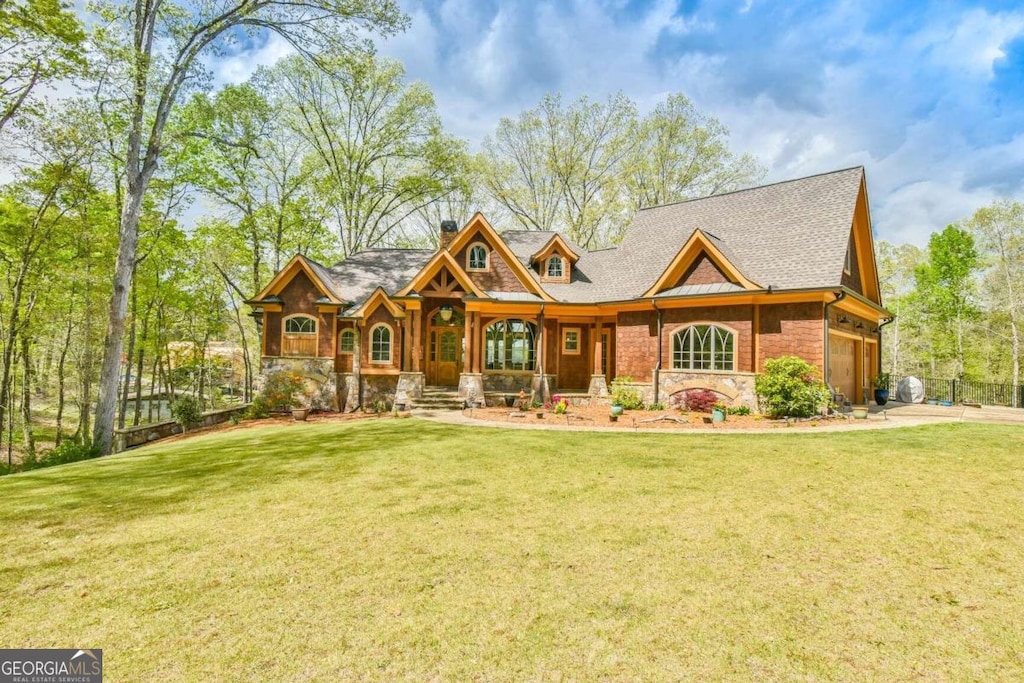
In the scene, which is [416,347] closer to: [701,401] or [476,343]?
[476,343]

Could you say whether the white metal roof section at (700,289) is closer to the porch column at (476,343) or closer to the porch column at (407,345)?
the porch column at (476,343)

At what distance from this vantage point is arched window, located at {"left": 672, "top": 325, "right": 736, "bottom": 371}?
1443 cm

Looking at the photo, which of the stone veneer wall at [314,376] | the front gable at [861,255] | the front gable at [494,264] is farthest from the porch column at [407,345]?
the front gable at [861,255]

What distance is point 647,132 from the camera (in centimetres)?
2716

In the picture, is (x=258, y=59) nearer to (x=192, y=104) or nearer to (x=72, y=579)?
(x=192, y=104)

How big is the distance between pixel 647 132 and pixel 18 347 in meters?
33.1

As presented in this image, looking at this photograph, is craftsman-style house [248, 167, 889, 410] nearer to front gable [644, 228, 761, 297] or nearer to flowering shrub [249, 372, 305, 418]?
front gable [644, 228, 761, 297]

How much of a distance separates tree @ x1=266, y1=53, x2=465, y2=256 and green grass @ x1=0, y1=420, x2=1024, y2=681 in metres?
22.9

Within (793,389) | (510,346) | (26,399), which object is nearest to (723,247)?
(793,389)

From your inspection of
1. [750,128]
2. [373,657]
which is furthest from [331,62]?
[750,128]

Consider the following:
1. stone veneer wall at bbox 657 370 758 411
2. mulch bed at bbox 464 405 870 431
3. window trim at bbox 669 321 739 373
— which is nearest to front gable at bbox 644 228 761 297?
window trim at bbox 669 321 739 373

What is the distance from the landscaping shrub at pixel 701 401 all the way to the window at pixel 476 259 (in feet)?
29.8

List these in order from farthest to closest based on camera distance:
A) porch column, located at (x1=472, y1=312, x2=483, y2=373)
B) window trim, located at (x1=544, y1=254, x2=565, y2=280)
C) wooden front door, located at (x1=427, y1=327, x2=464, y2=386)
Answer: window trim, located at (x1=544, y1=254, x2=565, y2=280) < wooden front door, located at (x1=427, y1=327, x2=464, y2=386) < porch column, located at (x1=472, y1=312, x2=483, y2=373)

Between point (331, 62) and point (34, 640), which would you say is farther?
point (331, 62)
